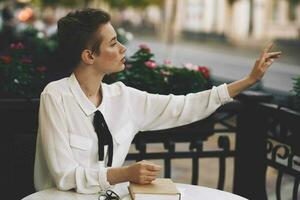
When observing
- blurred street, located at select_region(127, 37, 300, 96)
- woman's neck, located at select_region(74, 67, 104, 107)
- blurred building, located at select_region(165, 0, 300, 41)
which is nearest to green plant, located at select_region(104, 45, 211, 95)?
woman's neck, located at select_region(74, 67, 104, 107)

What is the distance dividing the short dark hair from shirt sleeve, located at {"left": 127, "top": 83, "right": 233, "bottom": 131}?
0.48 meters

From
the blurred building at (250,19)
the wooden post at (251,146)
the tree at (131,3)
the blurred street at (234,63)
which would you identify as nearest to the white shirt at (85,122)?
the wooden post at (251,146)

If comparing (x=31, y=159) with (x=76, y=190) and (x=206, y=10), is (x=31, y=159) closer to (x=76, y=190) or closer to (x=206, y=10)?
(x=76, y=190)

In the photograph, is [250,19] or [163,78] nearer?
[163,78]

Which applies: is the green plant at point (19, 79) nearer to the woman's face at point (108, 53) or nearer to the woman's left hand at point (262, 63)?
the woman's face at point (108, 53)

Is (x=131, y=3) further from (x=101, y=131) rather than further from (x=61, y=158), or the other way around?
(x=61, y=158)

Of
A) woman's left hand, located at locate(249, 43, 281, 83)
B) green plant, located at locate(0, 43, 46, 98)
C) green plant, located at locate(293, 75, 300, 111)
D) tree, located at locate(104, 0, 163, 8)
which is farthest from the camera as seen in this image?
tree, located at locate(104, 0, 163, 8)

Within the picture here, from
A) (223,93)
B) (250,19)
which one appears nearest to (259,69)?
(223,93)

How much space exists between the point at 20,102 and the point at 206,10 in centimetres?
6263

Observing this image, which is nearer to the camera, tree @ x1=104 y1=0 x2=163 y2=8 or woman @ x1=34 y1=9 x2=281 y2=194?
woman @ x1=34 y1=9 x2=281 y2=194

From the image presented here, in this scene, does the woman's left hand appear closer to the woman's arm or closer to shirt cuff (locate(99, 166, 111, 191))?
the woman's arm

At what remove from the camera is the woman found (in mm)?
2629

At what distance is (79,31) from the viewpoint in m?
2.80

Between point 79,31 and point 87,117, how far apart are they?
42 centimetres
